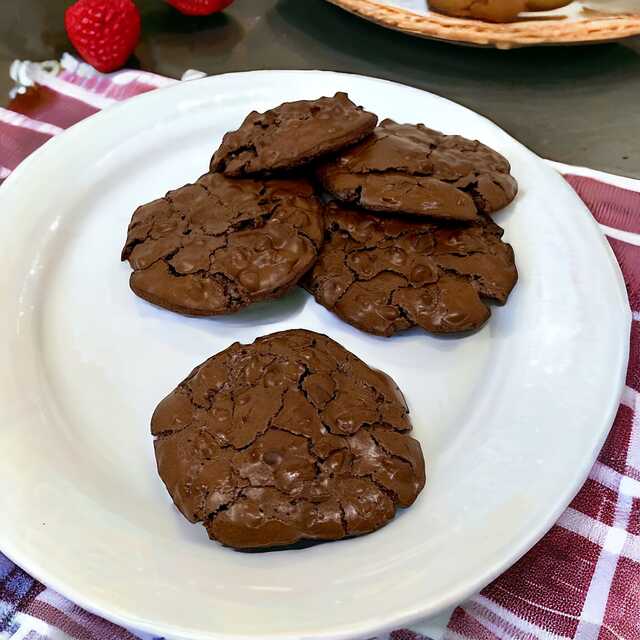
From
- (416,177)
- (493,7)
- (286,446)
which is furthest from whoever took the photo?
(493,7)

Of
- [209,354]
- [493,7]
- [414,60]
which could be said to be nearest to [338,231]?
[209,354]

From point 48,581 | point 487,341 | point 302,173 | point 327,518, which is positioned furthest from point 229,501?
point 302,173

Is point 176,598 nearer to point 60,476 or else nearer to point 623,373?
point 60,476

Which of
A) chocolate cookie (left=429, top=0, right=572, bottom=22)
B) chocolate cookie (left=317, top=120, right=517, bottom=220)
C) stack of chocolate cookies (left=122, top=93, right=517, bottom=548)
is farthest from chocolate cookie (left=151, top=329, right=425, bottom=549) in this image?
chocolate cookie (left=429, top=0, right=572, bottom=22)

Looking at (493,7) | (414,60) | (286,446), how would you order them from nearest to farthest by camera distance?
(286,446)
(493,7)
(414,60)

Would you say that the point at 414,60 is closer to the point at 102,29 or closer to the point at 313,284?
the point at 102,29

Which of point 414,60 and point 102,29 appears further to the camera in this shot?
point 414,60

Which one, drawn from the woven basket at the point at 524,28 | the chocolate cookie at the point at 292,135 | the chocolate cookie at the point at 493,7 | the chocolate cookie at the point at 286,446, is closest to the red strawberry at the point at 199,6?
the woven basket at the point at 524,28

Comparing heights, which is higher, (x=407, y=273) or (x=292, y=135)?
(x=292, y=135)
